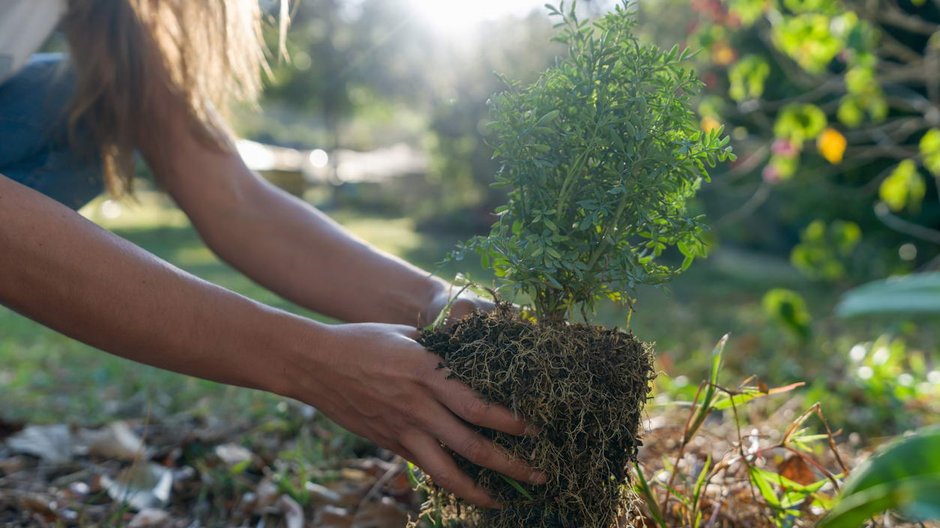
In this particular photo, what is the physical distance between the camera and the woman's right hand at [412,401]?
4.00 feet

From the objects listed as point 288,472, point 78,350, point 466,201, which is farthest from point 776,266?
point 288,472

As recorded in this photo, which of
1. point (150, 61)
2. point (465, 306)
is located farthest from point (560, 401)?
point (150, 61)

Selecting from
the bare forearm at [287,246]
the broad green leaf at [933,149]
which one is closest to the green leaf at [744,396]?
the bare forearm at [287,246]

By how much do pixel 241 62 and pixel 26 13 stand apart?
22.0 inches

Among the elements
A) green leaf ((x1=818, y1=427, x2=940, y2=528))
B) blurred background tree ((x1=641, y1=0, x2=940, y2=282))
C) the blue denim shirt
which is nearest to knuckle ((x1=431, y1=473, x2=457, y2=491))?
green leaf ((x1=818, y1=427, x2=940, y2=528))

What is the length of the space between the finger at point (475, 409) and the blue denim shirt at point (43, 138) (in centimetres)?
140

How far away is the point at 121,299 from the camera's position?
127 cm

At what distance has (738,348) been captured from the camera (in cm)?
407

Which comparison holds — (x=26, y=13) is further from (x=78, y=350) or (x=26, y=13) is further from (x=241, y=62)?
(x=78, y=350)

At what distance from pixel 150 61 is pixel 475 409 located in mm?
1423

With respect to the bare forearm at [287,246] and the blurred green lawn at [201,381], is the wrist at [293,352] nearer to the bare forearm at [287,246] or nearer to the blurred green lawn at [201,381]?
the blurred green lawn at [201,381]

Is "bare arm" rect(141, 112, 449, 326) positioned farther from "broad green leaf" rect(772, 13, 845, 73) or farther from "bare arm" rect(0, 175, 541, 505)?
"broad green leaf" rect(772, 13, 845, 73)

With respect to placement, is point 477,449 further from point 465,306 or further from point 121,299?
point 121,299

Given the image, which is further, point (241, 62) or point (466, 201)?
point (466, 201)
